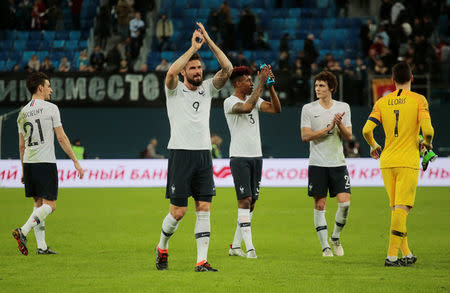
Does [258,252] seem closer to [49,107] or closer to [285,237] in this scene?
[285,237]

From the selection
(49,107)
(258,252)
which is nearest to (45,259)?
(49,107)

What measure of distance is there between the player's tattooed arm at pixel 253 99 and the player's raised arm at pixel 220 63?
2.20ft

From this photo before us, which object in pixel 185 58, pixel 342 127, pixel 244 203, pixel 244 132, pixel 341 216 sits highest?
pixel 185 58

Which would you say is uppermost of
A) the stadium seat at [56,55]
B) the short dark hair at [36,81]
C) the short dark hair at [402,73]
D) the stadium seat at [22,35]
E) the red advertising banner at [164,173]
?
the short dark hair at [402,73]

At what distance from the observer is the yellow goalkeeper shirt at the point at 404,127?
927cm

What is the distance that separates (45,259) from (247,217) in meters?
2.63

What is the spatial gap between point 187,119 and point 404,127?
8.30 ft

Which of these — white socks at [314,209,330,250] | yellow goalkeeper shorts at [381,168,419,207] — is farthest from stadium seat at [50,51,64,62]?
yellow goalkeeper shorts at [381,168,419,207]

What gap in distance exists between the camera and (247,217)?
1043cm

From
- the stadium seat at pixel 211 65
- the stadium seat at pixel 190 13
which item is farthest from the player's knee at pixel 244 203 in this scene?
the stadium seat at pixel 190 13

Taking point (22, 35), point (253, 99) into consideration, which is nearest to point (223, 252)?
point (253, 99)

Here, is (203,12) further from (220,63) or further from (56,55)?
(220,63)

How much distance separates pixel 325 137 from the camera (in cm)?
1052

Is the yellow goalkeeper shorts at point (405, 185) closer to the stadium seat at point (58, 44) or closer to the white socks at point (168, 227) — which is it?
the white socks at point (168, 227)
